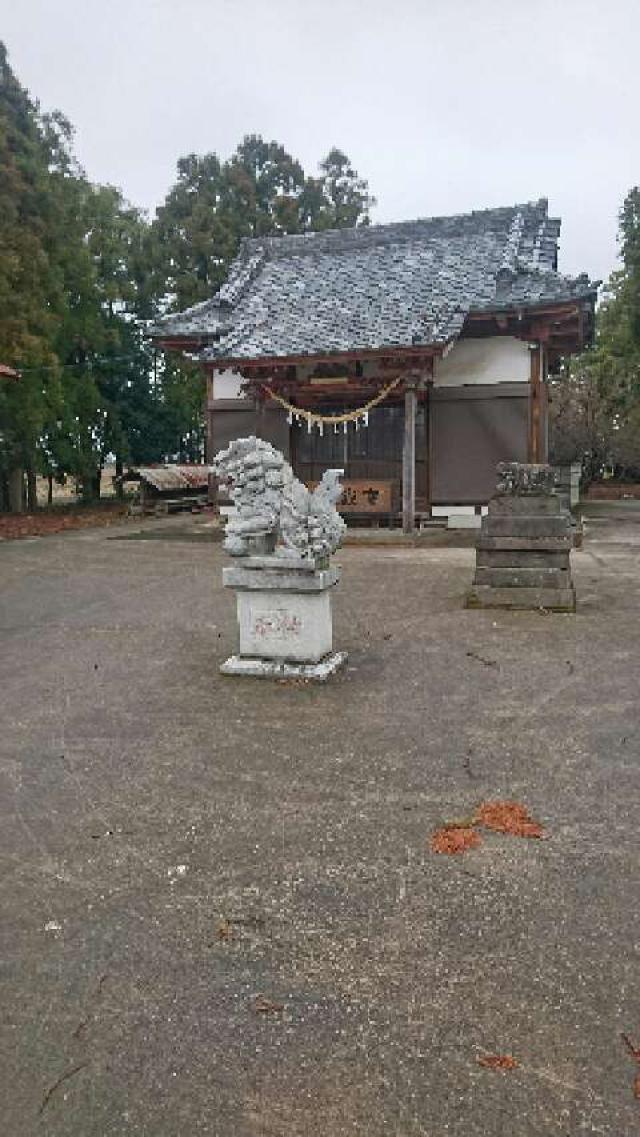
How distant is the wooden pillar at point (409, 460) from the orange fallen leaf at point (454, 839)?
38.0 feet

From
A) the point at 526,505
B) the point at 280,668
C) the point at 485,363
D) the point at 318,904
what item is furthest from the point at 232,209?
the point at 318,904

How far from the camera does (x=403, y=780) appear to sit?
3928 mm

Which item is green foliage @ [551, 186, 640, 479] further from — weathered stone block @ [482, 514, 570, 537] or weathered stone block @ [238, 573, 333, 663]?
weathered stone block @ [238, 573, 333, 663]

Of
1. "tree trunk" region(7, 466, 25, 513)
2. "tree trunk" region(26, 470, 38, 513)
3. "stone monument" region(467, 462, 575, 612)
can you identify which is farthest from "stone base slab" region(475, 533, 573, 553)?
"tree trunk" region(26, 470, 38, 513)

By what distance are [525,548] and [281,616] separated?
3.47 m

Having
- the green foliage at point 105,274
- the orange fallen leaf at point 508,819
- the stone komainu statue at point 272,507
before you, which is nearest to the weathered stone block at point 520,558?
the stone komainu statue at point 272,507

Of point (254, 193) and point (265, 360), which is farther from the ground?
point (254, 193)

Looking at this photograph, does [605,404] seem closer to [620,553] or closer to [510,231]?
[510,231]

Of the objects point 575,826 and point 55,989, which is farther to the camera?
point 575,826

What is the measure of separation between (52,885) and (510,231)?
1789 centimetres

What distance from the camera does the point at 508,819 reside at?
3.48 metres

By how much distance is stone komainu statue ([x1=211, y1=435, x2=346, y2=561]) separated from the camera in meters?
5.84

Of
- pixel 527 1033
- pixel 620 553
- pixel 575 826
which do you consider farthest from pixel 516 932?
pixel 620 553

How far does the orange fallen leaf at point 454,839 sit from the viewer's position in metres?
3.22
